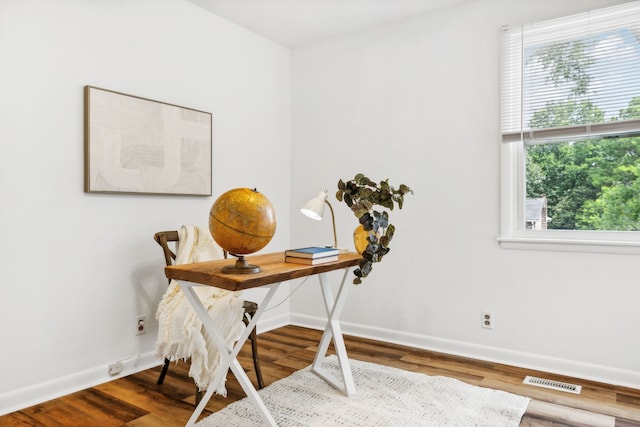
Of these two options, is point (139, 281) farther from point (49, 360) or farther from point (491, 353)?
point (491, 353)

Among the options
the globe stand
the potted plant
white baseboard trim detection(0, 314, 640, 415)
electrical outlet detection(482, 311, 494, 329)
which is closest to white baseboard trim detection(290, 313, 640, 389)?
white baseboard trim detection(0, 314, 640, 415)

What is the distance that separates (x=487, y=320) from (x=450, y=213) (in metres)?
0.78

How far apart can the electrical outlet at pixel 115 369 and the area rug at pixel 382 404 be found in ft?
2.88

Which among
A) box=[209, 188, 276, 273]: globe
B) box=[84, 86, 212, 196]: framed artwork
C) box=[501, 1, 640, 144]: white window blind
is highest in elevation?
box=[501, 1, 640, 144]: white window blind

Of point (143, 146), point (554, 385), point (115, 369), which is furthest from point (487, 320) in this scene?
point (143, 146)

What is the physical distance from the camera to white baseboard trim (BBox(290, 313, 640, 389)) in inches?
104

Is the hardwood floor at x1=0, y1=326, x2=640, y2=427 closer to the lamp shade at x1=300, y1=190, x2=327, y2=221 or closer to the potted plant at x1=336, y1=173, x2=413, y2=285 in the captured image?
the potted plant at x1=336, y1=173, x2=413, y2=285

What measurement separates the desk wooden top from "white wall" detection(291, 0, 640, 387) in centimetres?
127

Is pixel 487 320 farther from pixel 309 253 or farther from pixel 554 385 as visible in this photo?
pixel 309 253

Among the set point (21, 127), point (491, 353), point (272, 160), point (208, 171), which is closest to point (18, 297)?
point (21, 127)

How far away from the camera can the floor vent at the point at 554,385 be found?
2.54m

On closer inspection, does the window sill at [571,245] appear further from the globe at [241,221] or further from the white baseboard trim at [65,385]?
the white baseboard trim at [65,385]

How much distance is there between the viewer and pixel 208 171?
327cm

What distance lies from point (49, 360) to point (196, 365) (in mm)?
849
